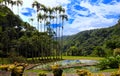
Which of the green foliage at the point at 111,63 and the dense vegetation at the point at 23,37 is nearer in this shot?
the green foliage at the point at 111,63

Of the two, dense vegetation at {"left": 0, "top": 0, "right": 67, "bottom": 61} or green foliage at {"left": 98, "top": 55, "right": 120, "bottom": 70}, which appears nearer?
green foliage at {"left": 98, "top": 55, "right": 120, "bottom": 70}

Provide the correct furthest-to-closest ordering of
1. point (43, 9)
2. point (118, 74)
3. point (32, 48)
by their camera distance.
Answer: point (32, 48) < point (43, 9) < point (118, 74)

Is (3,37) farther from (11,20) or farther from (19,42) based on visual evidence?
(11,20)

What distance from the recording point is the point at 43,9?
59.5 metres

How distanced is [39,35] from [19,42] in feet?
19.2

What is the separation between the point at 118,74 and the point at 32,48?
57.1m

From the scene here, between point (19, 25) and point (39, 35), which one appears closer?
point (39, 35)

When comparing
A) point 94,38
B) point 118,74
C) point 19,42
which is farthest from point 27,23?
point 94,38

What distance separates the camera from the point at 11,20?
219ft

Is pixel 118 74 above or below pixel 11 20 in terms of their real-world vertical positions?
below

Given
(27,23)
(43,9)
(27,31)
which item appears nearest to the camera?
(43,9)

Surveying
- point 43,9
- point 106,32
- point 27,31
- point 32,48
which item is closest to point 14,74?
point 43,9

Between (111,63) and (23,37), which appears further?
(23,37)

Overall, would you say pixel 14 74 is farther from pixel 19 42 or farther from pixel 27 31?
pixel 27 31
